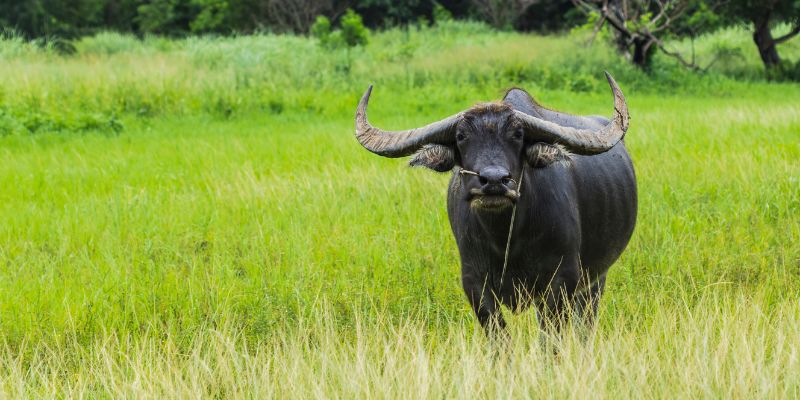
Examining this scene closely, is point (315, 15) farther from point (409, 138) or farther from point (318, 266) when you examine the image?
point (409, 138)

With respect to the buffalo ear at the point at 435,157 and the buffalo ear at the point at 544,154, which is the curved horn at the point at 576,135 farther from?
the buffalo ear at the point at 435,157

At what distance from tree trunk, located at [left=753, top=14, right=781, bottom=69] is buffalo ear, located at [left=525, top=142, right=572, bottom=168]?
71.8ft

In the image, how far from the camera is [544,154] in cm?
326

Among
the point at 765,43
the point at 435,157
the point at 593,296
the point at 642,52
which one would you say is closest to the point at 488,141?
the point at 435,157

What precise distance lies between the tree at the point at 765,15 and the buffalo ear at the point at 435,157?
21.4 metres

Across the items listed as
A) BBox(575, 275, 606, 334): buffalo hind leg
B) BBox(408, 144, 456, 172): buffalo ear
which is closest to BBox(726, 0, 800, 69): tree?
BBox(575, 275, 606, 334): buffalo hind leg

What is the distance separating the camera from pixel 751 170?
6391 mm

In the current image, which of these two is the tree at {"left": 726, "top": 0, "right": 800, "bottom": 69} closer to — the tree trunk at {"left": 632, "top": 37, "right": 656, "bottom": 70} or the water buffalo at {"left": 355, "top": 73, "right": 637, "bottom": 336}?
the tree trunk at {"left": 632, "top": 37, "right": 656, "bottom": 70}

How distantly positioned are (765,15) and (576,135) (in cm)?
2195

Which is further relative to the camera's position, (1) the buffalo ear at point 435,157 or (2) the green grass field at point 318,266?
(1) the buffalo ear at point 435,157

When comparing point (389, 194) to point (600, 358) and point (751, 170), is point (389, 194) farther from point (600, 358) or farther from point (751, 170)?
point (600, 358)

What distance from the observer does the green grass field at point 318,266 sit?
2.91 metres

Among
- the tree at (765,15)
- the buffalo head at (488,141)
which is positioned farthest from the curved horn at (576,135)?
the tree at (765,15)

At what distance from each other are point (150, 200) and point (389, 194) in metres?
1.89
